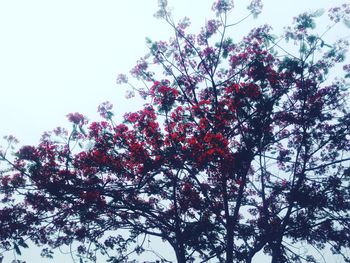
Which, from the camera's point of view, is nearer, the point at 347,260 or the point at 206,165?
the point at 206,165

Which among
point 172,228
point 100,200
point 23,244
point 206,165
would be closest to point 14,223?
point 23,244

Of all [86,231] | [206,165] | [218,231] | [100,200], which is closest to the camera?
[206,165]

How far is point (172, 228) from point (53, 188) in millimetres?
4015

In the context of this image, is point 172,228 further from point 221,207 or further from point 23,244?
point 23,244

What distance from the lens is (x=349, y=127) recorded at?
35.7 feet

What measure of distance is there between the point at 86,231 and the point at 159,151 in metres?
4.75

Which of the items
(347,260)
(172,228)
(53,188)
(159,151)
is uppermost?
(159,151)

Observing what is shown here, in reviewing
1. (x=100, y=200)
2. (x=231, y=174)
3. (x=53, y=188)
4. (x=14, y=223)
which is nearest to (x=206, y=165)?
(x=231, y=174)

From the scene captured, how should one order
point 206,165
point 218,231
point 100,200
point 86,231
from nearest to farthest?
point 206,165, point 100,200, point 218,231, point 86,231

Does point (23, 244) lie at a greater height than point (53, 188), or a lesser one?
lesser

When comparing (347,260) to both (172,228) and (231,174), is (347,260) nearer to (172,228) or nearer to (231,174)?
(231,174)

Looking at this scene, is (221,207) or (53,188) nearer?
(53,188)

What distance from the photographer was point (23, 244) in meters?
9.66

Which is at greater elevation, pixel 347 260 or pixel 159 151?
pixel 159 151
